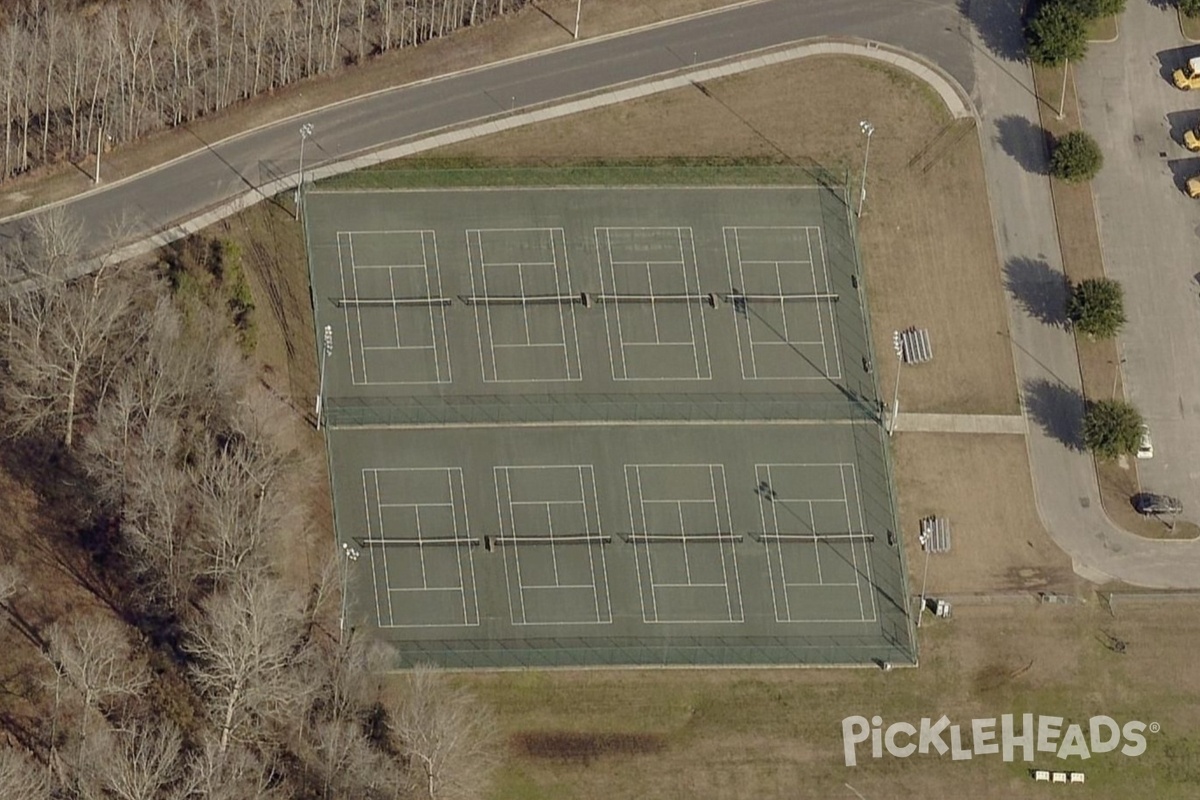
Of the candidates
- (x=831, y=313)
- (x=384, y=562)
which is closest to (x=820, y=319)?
(x=831, y=313)

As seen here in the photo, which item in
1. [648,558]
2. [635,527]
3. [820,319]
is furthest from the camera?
[820,319]

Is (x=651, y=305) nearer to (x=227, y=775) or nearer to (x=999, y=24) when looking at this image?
(x=999, y=24)

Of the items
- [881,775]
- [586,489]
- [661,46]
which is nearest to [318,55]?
[661,46]

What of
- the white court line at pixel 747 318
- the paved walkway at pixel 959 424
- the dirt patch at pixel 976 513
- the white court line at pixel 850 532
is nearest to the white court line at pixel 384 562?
the white court line at pixel 850 532

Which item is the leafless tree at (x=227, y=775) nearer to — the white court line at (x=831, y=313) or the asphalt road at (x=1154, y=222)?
the white court line at (x=831, y=313)

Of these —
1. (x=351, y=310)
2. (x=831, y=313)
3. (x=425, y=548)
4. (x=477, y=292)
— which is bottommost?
(x=425, y=548)

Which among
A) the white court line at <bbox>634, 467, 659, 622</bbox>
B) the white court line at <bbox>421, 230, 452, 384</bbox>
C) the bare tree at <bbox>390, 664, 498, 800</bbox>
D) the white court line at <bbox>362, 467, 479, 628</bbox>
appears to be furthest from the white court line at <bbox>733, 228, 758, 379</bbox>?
the bare tree at <bbox>390, 664, 498, 800</bbox>
